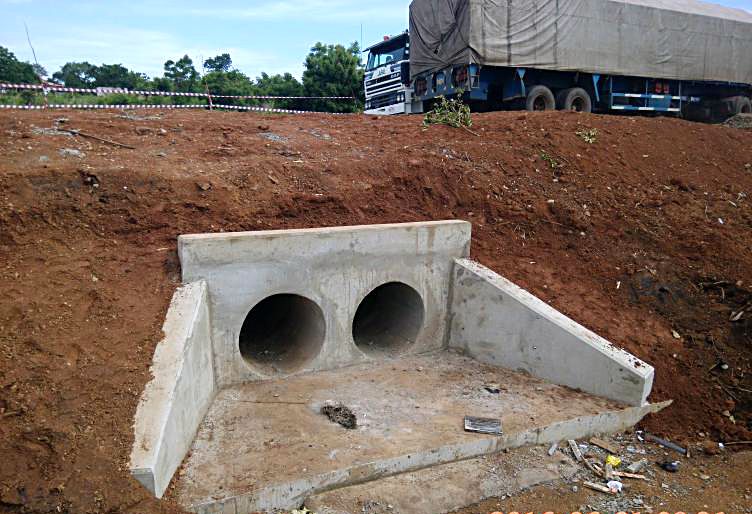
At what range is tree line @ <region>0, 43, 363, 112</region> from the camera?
2570 centimetres

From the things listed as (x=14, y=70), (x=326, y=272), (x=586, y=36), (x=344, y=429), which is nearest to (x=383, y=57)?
(x=586, y=36)

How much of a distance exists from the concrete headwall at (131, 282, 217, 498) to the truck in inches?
450

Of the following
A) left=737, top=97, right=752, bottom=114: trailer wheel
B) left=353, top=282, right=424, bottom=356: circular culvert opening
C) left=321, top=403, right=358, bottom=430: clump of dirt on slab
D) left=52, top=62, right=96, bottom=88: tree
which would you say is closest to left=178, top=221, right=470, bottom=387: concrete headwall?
left=353, top=282, right=424, bottom=356: circular culvert opening

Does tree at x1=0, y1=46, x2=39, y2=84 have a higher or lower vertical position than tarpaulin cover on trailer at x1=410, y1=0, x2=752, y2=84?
higher

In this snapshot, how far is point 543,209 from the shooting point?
7.97 m

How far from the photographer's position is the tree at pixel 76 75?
39781mm

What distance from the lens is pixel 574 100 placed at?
14875mm

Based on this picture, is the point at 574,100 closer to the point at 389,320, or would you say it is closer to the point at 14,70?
the point at 389,320

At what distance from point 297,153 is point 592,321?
16.0ft

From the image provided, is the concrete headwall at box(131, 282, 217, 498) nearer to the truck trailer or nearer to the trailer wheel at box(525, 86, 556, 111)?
the truck trailer

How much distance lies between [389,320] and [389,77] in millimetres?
10498

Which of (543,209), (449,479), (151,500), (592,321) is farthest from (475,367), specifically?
(151,500)

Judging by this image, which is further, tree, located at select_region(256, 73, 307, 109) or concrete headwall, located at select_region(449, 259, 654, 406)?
tree, located at select_region(256, 73, 307, 109)

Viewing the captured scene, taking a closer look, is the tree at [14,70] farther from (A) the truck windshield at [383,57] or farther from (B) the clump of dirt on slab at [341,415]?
(B) the clump of dirt on slab at [341,415]
